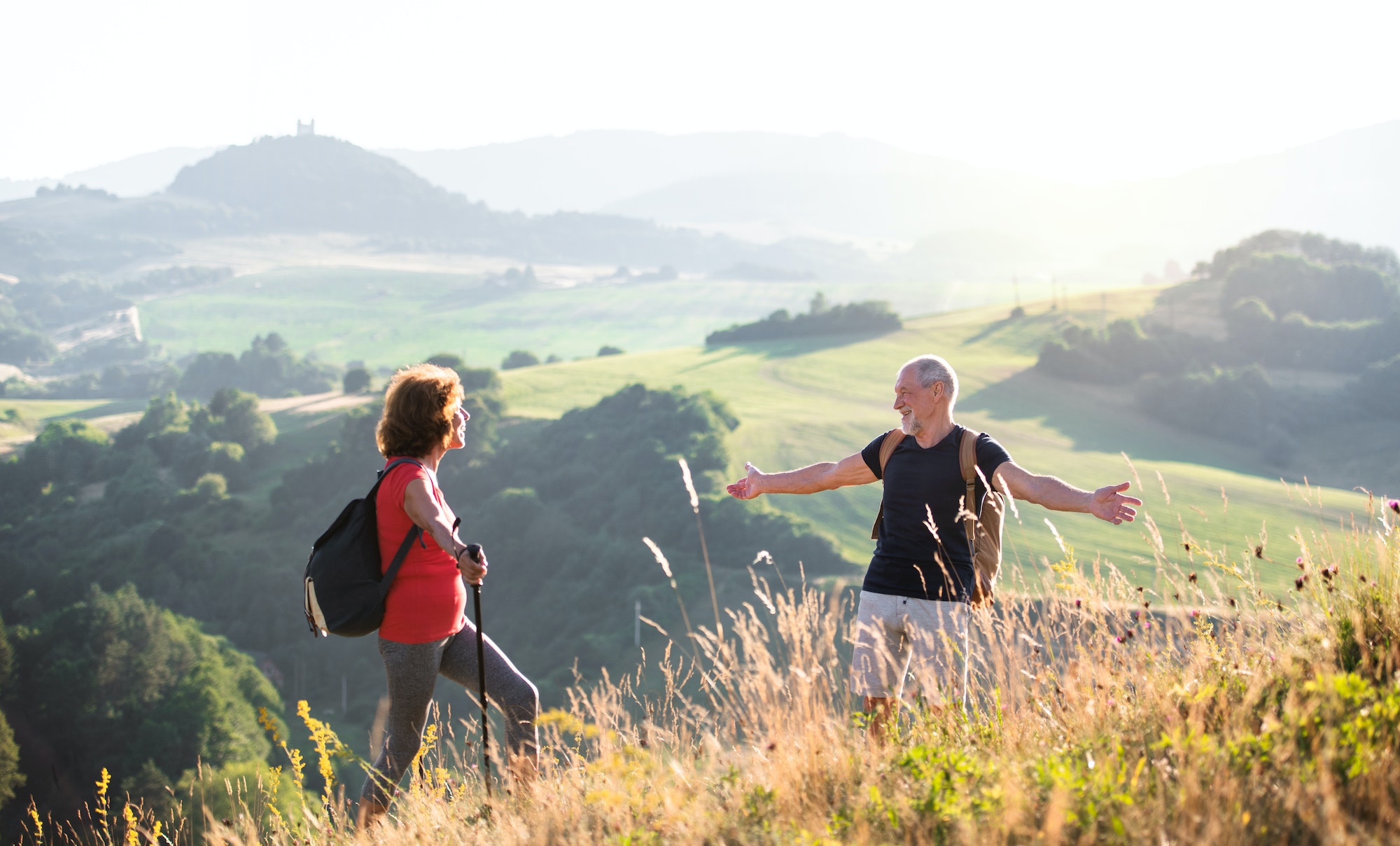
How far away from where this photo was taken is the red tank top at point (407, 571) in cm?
308

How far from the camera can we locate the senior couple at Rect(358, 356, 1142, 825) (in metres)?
3.08

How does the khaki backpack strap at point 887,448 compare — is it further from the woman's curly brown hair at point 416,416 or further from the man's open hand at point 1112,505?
the woman's curly brown hair at point 416,416

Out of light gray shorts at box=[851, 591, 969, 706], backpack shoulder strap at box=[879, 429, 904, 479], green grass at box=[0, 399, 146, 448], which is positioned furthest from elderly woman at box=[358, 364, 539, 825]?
green grass at box=[0, 399, 146, 448]

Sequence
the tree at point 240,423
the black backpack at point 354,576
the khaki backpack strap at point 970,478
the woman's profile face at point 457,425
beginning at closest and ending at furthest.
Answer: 1. the black backpack at point 354,576
2. the woman's profile face at point 457,425
3. the khaki backpack strap at point 970,478
4. the tree at point 240,423

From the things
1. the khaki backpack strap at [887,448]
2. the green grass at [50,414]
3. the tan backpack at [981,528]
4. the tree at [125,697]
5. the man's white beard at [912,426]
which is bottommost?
the tree at [125,697]

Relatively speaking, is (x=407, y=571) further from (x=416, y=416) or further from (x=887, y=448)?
(x=887, y=448)

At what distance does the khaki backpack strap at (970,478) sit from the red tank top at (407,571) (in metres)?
1.77

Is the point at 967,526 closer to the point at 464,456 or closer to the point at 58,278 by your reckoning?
the point at 464,456

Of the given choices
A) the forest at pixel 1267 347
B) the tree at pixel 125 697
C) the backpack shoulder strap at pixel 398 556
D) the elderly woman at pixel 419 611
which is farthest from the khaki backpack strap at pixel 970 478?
the forest at pixel 1267 347

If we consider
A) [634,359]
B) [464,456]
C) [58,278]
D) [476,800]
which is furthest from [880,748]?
[58,278]

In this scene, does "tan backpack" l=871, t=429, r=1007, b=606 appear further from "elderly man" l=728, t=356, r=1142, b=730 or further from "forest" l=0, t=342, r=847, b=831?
"forest" l=0, t=342, r=847, b=831

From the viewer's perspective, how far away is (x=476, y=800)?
3.17 meters

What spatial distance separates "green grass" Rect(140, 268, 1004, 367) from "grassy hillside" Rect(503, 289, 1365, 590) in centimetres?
7752

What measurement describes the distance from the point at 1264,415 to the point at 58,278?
676 feet
